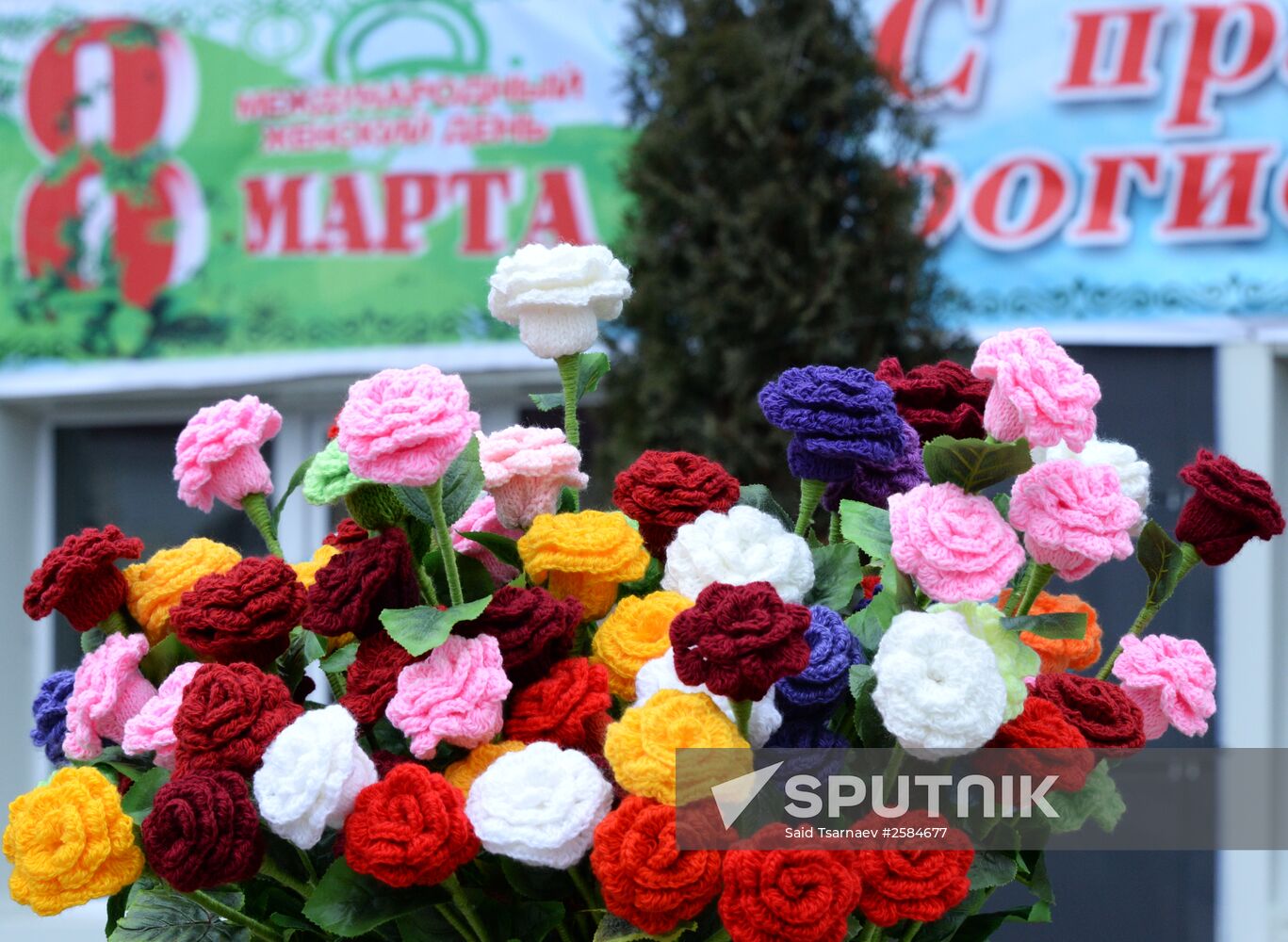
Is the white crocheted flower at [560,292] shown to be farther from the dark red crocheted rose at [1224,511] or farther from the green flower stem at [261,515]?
the dark red crocheted rose at [1224,511]

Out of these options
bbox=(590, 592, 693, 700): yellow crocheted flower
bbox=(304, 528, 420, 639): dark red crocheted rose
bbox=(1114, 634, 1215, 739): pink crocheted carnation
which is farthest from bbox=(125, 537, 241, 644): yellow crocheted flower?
bbox=(1114, 634, 1215, 739): pink crocheted carnation

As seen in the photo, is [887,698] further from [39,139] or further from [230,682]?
[39,139]

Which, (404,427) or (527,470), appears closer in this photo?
(404,427)

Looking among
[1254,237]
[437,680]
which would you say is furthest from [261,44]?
[437,680]

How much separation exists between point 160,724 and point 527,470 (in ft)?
0.72

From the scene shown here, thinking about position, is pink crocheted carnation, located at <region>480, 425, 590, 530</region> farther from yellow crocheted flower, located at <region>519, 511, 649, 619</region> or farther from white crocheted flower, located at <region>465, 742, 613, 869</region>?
white crocheted flower, located at <region>465, 742, 613, 869</region>

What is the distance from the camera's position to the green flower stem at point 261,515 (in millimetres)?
736

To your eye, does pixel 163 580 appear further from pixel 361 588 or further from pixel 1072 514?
pixel 1072 514

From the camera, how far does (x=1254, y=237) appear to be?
2252 millimetres

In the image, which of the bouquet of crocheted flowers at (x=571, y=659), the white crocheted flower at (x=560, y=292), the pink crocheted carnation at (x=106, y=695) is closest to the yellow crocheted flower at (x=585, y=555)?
the bouquet of crocheted flowers at (x=571, y=659)

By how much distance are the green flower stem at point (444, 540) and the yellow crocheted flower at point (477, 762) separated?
72 millimetres

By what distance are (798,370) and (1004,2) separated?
2007mm

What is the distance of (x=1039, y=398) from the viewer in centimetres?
55

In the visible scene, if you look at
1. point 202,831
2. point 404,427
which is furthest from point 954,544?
point 202,831
